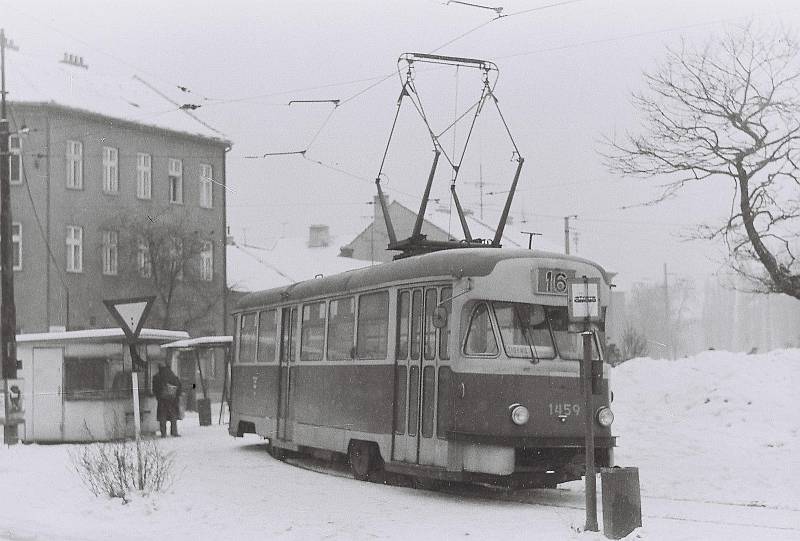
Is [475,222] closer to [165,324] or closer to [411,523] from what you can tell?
[165,324]

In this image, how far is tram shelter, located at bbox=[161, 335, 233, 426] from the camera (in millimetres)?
30062

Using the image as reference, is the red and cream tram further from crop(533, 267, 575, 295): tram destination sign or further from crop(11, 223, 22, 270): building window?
crop(11, 223, 22, 270): building window

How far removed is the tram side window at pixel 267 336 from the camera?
20391mm

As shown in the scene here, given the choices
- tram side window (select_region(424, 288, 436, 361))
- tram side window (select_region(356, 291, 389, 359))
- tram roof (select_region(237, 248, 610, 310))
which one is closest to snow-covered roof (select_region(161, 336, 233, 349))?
tram roof (select_region(237, 248, 610, 310))

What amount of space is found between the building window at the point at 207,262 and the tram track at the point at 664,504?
29600 mm

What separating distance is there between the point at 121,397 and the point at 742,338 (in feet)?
404

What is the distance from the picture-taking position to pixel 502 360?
14.1 metres

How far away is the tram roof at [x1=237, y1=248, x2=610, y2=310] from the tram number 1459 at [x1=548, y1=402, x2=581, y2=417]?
5.50 ft

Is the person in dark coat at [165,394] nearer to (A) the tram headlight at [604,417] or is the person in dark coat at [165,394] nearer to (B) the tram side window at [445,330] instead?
(B) the tram side window at [445,330]

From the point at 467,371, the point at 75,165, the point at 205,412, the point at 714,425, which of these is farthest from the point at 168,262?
the point at 467,371

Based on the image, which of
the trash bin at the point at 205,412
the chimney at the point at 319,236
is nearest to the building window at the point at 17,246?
the trash bin at the point at 205,412

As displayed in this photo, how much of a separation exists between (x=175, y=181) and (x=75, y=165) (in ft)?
16.7

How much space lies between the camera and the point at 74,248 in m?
42.3

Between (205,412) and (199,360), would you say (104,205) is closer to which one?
(199,360)
